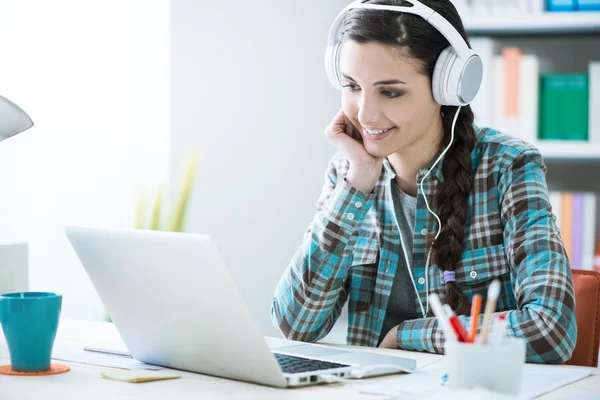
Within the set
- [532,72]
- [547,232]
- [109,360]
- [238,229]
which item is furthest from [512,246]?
[238,229]

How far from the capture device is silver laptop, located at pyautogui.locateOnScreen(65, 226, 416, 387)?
90cm

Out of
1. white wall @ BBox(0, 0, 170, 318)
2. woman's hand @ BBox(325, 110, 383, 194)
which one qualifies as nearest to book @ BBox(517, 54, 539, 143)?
woman's hand @ BBox(325, 110, 383, 194)

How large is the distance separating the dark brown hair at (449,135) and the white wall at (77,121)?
56.1 inches

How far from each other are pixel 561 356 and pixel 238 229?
1.65 m

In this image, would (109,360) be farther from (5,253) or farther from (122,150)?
(122,150)

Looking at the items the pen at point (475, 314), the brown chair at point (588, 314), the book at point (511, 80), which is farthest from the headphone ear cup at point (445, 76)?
the book at point (511, 80)

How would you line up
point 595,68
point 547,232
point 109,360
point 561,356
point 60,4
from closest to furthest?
point 109,360
point 561,356
point 547,232
point 595,68
point 60,4

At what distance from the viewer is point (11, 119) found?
1.18 metres

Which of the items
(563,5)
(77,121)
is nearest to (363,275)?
(563,5)

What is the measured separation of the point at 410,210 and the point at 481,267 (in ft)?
0.68

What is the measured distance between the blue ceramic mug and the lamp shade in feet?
0.92

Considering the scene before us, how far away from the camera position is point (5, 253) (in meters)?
1.47

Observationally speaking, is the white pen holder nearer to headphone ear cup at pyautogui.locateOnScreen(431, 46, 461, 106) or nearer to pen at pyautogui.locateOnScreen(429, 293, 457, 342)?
pen at pyautogui.locateOnScreen(429, 293, 457, 342)

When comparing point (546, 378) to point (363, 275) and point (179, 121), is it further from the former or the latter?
point (179, 121)
